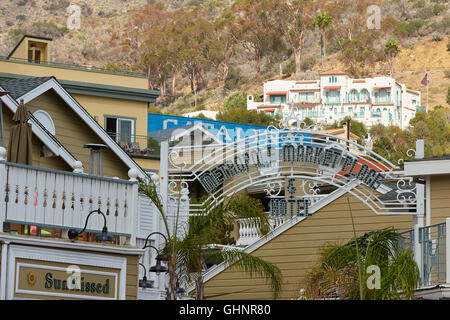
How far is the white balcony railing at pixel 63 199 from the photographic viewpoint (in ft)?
46.5

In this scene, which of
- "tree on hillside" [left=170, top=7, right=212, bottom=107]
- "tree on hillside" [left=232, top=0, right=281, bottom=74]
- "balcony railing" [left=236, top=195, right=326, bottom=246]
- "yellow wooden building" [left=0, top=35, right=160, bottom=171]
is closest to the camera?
"balcony railing" [left=236, top=195, right=326, bottom=246]

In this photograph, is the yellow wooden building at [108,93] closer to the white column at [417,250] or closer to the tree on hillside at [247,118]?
the white column at [417,250]

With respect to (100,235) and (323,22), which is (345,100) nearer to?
(323,22)

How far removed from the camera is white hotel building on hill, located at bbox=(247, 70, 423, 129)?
158m

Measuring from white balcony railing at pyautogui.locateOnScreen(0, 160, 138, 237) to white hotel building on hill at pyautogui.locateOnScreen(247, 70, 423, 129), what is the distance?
141m

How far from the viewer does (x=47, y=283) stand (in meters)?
14.3

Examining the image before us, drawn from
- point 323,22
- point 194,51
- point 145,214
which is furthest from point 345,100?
point 145,214

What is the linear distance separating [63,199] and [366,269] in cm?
613

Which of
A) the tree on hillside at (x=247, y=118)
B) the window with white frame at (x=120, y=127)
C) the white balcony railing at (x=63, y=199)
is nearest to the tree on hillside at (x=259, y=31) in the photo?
the tree on hillside at (x=247, y=118)

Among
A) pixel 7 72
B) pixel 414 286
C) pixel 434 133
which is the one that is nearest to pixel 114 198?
pixel 414 286

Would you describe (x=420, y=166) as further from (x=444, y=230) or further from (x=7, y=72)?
(x=7, y=72)

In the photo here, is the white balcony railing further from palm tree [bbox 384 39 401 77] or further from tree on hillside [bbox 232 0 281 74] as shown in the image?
tree on hillside [bbox 232 0 281 74]

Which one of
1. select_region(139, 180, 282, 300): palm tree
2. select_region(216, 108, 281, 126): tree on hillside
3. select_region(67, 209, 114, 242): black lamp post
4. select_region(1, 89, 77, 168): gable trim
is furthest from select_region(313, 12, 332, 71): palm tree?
select_region(67, 209, 114, 242): black lamp post
